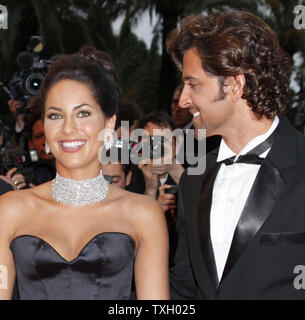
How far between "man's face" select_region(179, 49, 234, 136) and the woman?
0.50 m

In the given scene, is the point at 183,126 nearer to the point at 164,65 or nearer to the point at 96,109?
the point at 96,109

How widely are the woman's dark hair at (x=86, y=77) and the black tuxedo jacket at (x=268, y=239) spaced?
0.77 metres

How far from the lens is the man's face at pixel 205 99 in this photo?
2729mm

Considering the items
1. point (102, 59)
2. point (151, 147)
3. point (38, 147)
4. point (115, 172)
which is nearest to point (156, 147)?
point (151, 147)

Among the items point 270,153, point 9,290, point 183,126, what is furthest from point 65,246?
point 183,126

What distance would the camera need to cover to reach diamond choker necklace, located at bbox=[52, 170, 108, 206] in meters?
2.47

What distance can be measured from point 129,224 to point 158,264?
0.79 feet

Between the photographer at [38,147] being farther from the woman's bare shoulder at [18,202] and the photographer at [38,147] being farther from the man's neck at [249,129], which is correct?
the man's neck at [249,129]

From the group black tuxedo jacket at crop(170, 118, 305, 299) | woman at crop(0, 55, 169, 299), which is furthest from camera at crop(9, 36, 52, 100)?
black tuxedo jacket at crop(170, 118, 305, 299)

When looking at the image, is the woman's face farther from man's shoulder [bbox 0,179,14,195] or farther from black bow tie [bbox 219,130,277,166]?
man's shoulder [bbox 0,179,14,195]

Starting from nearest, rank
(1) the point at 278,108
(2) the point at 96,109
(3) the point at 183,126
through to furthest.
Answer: (2) the point at 96,109 → (1) the point at 278,108 → (3) the point at 183,126

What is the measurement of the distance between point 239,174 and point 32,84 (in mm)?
2351
